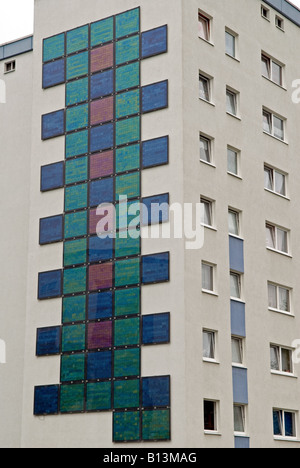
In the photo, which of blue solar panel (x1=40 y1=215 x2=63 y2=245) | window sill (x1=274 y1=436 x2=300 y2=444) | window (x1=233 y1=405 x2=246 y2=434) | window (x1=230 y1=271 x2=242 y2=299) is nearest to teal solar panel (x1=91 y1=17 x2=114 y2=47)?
blue solar panel (x1=40 y1=215 x2=63 y2=245)

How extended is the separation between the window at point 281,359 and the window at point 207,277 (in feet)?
15.8

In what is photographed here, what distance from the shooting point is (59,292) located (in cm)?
3875

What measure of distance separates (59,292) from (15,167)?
7944 millimetres

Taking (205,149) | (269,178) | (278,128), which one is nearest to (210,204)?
(205,149)

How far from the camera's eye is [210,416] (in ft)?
117

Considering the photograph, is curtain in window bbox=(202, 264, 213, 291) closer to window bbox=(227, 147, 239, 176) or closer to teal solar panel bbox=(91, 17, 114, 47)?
window bbox=(227, 147, 239, 176)

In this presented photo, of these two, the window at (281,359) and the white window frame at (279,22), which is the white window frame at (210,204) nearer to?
the window at (281,359)

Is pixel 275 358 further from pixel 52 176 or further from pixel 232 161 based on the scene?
pixel 52 176

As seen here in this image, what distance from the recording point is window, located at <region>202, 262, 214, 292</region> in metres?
37.3

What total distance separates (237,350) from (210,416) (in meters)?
3.69

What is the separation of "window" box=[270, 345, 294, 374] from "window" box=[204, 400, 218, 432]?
15.7 ft

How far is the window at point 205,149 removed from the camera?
38.8m

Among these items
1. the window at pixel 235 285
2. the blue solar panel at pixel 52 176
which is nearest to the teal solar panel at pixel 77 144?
the blue solar panel at pixel 52 176

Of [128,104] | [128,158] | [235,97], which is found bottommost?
[128,158]
